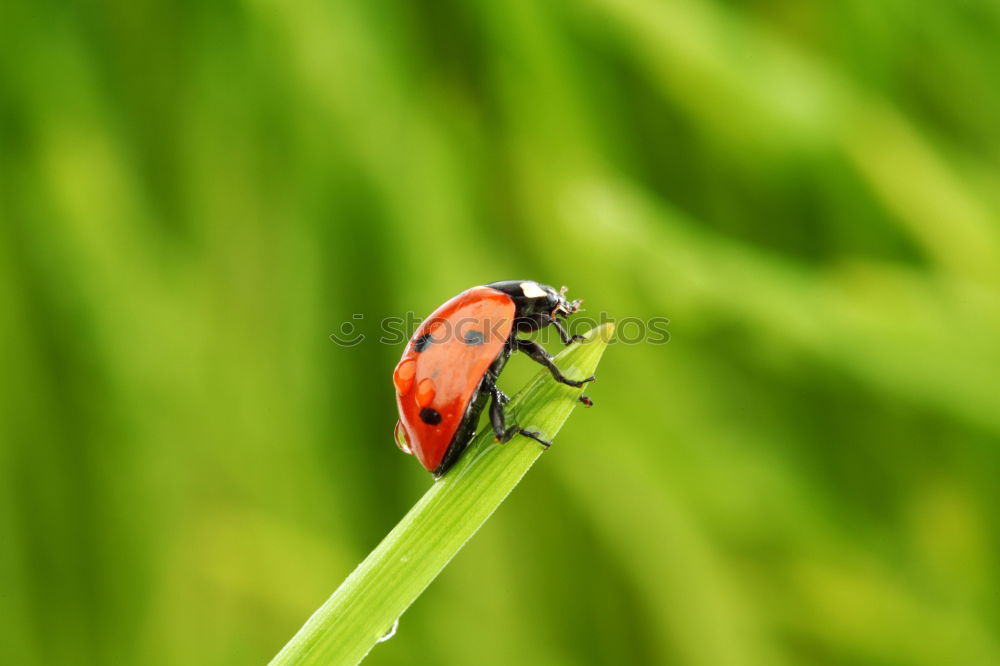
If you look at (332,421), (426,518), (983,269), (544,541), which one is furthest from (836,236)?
(426,518)

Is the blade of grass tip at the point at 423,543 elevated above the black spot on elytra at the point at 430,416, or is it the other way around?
the blade of grass tip at the point at 423,543

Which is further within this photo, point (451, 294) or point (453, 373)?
point (451, 294)

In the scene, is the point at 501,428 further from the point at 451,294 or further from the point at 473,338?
the point at 451,294

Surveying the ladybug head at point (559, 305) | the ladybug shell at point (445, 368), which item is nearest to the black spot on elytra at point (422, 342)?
the ladybug shell at point (445, 368)

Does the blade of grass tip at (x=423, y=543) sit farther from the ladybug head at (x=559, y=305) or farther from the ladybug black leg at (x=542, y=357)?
the ladybug head at (x=559, y=305)

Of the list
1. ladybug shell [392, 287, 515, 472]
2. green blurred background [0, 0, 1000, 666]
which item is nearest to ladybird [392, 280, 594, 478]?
ladybug shell [392, 287, 515, 472]

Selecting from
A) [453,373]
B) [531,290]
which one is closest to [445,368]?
[453,373]
